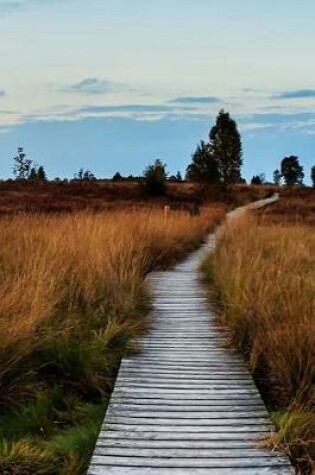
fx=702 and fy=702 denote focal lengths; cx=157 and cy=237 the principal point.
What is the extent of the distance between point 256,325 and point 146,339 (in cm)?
123

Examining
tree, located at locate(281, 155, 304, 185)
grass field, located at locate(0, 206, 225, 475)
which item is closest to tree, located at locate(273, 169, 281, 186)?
tree, located at locate(281, 155, 304, 185)

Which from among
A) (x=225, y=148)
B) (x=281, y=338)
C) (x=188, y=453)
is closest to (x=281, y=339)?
(x=281, y=338)

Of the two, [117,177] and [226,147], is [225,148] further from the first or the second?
[117,177]

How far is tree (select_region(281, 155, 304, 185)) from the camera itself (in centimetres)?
9369

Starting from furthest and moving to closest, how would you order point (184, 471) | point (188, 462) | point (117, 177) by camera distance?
point (117, 177), point (188, 462), point (184, 471)

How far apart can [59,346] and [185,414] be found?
165 cm

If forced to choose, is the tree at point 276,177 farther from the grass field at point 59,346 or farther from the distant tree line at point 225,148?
the grass field at point 59,346

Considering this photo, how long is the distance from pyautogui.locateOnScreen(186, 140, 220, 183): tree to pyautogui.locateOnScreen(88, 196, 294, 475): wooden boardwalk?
178ft

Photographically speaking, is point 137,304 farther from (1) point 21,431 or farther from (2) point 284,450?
(2) point 284,450

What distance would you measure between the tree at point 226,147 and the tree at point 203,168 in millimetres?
2828

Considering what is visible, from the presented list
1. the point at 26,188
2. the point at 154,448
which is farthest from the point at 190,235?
the point at 26,188

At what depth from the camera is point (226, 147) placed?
6694 cm

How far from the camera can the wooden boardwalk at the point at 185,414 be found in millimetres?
4238

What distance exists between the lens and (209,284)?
10922 millimetres
